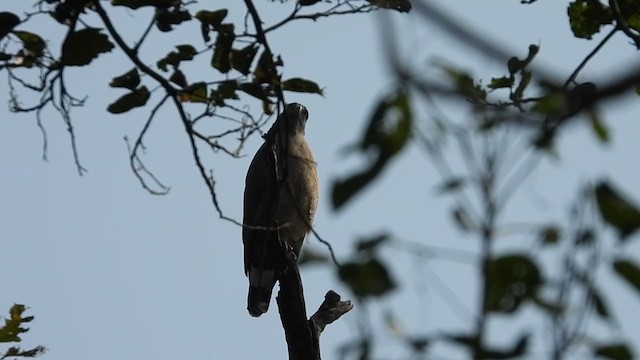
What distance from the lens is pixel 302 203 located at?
20.1ft

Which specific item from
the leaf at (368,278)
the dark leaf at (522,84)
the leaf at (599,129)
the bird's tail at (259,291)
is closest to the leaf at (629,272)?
the leaf at (599,129)

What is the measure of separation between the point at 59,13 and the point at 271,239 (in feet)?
A: 6.92

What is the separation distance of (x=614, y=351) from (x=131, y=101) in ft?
7.30

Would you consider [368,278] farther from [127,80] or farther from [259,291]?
[259,291]

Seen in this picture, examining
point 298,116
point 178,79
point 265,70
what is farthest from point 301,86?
point 298,116

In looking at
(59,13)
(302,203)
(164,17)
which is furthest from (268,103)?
(302,203)

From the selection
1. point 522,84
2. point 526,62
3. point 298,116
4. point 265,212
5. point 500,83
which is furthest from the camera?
point 298,116

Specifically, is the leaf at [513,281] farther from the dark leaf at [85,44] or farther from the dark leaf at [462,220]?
the dark leaf at [85,44]

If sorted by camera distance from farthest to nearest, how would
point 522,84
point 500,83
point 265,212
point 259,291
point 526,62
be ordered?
point 259,291
point 265,212
point 500,83
point 526,62
point 522,84

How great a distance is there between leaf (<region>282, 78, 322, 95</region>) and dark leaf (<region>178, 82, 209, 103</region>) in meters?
0.25

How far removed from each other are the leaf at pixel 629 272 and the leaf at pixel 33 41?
239cm

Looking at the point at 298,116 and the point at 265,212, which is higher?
the point at 298,116

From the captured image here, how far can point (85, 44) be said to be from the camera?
3.49m

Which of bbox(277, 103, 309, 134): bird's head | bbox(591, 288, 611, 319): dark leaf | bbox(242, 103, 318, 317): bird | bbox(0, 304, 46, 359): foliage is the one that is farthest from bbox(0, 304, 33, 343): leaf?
bbox(277, 103, 309, 134): bird's head
